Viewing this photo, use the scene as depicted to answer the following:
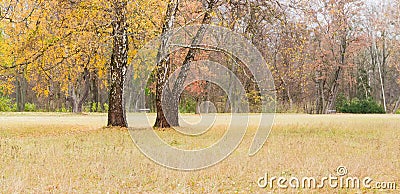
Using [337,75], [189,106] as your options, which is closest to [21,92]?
[189,106]

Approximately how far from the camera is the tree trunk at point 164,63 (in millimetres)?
18922

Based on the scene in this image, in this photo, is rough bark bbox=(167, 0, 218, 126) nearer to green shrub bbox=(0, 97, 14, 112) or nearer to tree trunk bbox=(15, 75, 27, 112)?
tree trunk bbox=(15, 75, 27, 112)

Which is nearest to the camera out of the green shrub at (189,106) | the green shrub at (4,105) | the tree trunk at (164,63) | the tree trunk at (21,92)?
the tree trunk at (164,63)

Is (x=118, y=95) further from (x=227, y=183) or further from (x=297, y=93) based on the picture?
(x=297, y=93)

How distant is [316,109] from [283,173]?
4681cm

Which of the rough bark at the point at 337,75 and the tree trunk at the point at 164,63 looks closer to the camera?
the tree trunk at the point at 164,63

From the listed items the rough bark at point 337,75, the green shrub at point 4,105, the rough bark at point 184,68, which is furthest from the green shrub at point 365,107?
the green shrub at point 4,105

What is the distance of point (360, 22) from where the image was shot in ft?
162

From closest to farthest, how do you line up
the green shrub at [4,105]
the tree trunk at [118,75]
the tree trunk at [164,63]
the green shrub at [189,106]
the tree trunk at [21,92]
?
the tree trunk at [164,63] → the tree trunk at [118,75] → the green shrub at [189,106] → the tree trunk at [21,92] → the green shrub at [4,105]

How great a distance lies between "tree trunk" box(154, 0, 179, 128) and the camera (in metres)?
18.9

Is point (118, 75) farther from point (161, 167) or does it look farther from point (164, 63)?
point (161, 167)

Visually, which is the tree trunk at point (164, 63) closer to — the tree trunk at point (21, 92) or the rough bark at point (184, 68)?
the rough bark at point (184, 68)

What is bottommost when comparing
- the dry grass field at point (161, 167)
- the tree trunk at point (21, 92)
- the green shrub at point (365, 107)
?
the dry grass field at point (161, 167)

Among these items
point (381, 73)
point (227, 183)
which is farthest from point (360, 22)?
point (227, 183)
